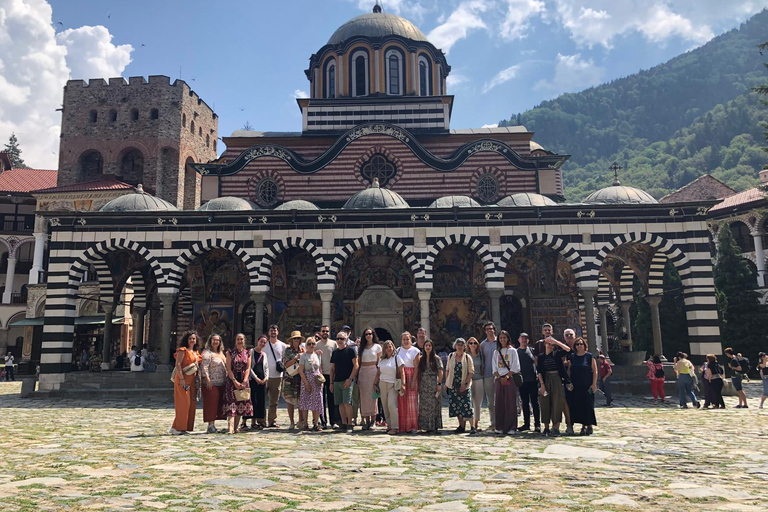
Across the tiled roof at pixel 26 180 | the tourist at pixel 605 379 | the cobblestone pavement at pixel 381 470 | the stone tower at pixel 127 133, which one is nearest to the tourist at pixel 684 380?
the tourist at pixel 605 379

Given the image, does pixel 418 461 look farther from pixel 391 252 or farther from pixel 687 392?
pixel 391 252

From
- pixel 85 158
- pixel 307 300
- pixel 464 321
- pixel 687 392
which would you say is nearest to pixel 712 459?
pixel 687 392

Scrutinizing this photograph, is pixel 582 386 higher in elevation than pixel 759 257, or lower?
lower

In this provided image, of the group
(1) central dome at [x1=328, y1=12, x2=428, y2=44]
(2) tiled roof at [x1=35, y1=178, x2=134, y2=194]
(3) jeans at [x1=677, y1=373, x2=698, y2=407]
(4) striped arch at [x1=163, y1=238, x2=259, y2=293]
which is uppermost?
(1) central dome at [x1=328, y1=12, x2=428, y2=44]

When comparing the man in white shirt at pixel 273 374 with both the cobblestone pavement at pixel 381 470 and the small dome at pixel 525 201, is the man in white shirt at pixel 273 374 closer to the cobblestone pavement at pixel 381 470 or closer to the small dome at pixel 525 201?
the cobblestone pavement at pixel 381 470

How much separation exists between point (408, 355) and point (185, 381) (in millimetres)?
3261

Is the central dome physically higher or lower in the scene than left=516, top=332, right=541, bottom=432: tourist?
higher

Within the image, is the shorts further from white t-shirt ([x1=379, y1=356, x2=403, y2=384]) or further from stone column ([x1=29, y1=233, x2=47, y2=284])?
stone column ([x1=29, y1=233, x2=47, y2=284])

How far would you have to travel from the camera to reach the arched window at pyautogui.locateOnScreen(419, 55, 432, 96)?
1072 inches

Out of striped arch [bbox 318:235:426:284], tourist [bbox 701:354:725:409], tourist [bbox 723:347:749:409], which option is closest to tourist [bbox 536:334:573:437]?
tourist [bbox 701:354:725:409]

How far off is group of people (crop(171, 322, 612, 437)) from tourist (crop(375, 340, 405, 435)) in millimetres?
15

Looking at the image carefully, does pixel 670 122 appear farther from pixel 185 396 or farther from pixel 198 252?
pixel 185 396

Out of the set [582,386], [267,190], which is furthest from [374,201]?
[582,386]

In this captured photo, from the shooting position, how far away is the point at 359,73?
2714cm
